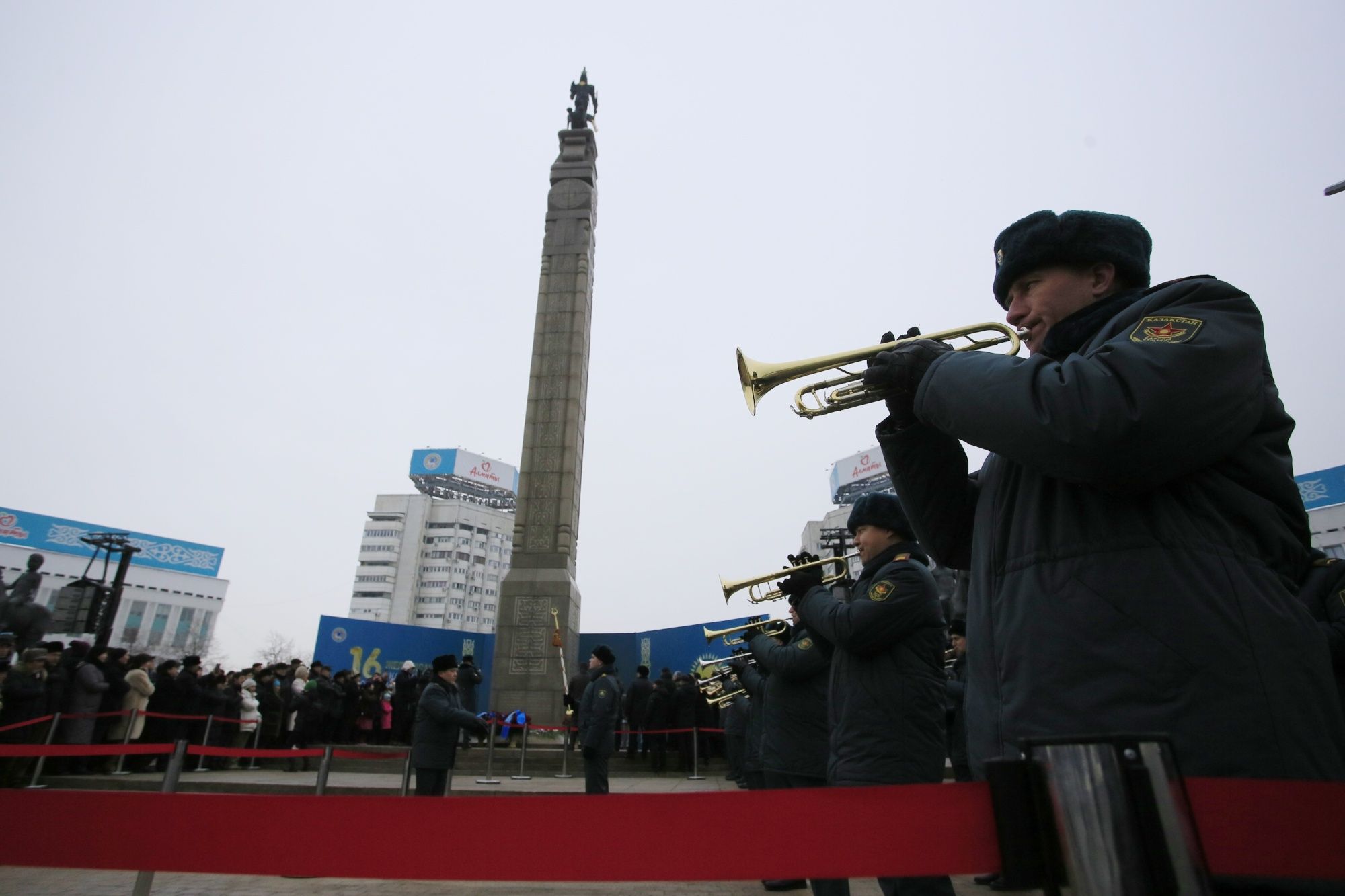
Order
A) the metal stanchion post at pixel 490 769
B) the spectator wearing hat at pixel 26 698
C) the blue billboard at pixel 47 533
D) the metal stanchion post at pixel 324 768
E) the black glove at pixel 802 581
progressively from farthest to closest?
1. the blue billboard at pixel 47 533
2. the metal stanchion post at pixel 490 769
3. the spectator wearing hat at pixel 26 698
4. the metal stanchion post at pixel 324 768
5. the black glove at pixel 802 581

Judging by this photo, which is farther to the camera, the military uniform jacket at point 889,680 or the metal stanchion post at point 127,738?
the metal stanchion post at point 127,738

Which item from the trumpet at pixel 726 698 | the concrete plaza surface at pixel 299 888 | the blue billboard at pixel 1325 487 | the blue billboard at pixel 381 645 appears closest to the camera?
the concrete plaza surface at pixel 299 888

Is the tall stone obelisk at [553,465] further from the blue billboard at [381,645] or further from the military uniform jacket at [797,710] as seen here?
the military uniform jacket at [797,710]

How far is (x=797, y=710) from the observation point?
421 centimetres

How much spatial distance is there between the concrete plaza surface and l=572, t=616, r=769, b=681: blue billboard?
13026 millimetres

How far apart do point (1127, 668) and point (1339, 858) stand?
33 cm

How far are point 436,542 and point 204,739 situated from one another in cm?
7716

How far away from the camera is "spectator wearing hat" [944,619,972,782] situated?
21.2 ft

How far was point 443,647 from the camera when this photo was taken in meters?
20.0

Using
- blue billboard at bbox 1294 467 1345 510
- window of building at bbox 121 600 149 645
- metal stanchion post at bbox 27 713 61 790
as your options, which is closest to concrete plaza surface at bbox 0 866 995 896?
metal stanchion post at bbox 27 713 61 790

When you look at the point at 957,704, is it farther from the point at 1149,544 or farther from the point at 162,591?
the point at 162,591

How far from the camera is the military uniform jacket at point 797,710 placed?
4.08 meters

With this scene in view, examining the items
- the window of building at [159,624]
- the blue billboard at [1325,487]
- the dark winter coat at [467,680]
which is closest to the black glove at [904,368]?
the dark winter coat at [467,680]

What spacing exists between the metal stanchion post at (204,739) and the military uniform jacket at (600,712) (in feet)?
18.1
